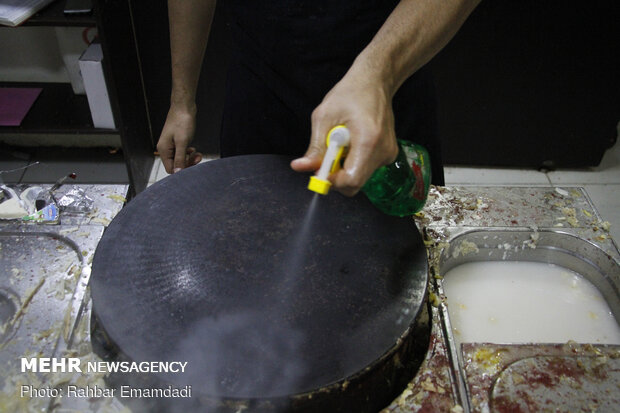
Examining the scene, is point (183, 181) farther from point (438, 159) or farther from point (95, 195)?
point (438, 159)

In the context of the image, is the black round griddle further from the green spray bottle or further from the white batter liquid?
the white batter liquid

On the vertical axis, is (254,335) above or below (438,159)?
above

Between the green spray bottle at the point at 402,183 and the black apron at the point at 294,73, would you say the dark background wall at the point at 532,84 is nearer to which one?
A: the black apron at the point at 294,73

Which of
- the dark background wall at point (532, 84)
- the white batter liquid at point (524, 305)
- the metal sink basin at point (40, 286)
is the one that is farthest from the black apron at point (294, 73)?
the dark background wall at point (532, 84)

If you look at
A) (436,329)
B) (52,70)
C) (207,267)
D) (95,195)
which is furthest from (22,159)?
(436,329)

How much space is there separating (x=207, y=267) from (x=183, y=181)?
0.28 metres

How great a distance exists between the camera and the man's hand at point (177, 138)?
1405 millimetres

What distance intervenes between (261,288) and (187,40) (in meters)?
0.82

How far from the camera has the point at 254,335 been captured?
840 millimetres

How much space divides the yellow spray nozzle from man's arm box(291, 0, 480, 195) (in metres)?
0.02

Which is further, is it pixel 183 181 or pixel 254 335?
pixel 183 181

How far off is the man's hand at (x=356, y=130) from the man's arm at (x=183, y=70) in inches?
26.2

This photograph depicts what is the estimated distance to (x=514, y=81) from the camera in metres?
2.45

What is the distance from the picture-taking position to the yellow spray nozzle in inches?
31.5
